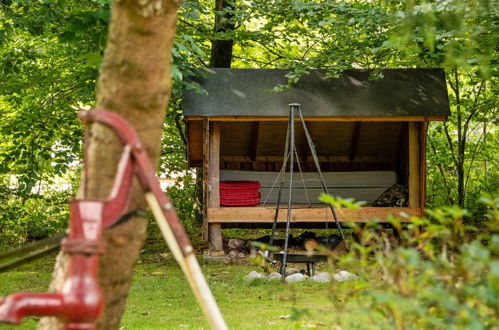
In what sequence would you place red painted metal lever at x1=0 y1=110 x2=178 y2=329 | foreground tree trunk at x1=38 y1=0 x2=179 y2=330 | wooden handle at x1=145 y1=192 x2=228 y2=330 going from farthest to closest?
foreground tree trunk at x1=38 y1=0 x2=179 y2=330, wooden handle at x1=145 y1=192 x2=228 y2=330, red painted metal lever at x1=0 y1=110 x2=178 y2=329

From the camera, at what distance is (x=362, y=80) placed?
36.8ft

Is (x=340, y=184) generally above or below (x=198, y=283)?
above

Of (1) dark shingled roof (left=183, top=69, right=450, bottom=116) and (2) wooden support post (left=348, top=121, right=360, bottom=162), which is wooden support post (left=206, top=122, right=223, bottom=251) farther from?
(2) wooden support post (left=348, top=121, right=360, bottom=162)

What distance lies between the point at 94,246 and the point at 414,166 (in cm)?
998

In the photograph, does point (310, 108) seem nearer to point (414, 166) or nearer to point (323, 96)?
point (323, 96)

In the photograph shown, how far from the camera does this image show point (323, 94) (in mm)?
10945

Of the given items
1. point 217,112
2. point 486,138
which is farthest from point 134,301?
point 486,138

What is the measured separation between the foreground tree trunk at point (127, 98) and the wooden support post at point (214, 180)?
871cm

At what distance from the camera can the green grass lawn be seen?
6.57 metres

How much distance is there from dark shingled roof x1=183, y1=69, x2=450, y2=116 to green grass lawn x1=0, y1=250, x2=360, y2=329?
7.69 feet

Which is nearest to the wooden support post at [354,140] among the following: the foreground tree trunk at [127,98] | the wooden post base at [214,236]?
the wooden post base at [214,236]

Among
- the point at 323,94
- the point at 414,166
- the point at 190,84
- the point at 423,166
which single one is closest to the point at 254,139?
the point at 323,94

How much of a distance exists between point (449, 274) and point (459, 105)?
37.4ft

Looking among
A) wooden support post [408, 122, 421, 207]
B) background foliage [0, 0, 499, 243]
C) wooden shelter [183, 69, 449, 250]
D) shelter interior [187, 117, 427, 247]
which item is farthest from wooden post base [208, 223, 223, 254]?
wooden support post [408, 122, 421, 207]
